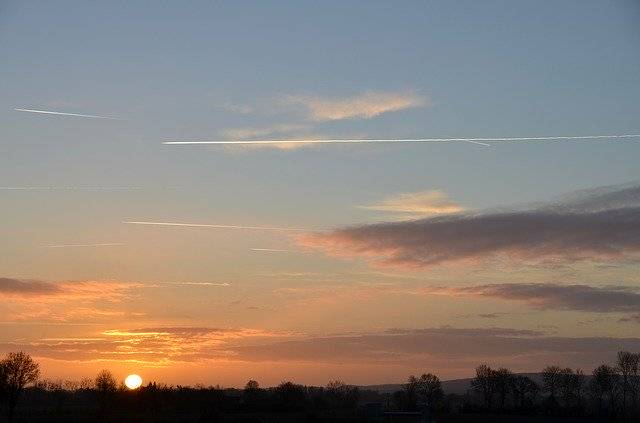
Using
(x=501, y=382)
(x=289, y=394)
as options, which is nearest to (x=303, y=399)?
(x=289, y=394)

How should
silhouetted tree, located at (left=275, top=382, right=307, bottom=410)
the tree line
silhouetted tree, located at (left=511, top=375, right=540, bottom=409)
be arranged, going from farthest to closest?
silhouetted tree, located at (left=511, top=375, right=540, bottom=409) < silhouetted tree, located at (left=275, top=382, right=307, bottom=410) < the tree line

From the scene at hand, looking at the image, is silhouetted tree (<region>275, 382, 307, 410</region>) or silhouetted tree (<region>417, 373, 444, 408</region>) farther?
silhouetted tree (<region>417, 373, 444, 408</region>)

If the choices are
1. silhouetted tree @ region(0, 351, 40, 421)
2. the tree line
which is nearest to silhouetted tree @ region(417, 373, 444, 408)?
the tree line

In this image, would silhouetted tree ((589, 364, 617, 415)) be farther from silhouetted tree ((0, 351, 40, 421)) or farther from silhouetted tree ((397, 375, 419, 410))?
silhouetted tree ((0, 351, 40, 421))

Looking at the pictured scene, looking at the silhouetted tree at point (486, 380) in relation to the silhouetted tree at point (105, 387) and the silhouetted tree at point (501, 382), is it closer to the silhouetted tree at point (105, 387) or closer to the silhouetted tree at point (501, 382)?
the silhouetted tree at point (501, 382)

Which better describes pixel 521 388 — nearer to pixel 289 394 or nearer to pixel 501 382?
pixel 501 382

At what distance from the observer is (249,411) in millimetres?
110250

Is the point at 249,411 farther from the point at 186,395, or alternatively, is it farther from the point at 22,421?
the point at 22,421

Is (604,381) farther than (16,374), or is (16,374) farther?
(604,381)

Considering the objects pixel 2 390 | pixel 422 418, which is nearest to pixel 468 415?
pixel 422 418

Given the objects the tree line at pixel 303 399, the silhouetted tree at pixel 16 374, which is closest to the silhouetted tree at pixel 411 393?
the tree line at pixel 303 399

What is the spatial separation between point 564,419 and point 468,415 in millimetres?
11118

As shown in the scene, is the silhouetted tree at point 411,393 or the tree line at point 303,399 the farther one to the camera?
the silhouetted tree at point 411,393

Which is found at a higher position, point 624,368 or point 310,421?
point 624,368
